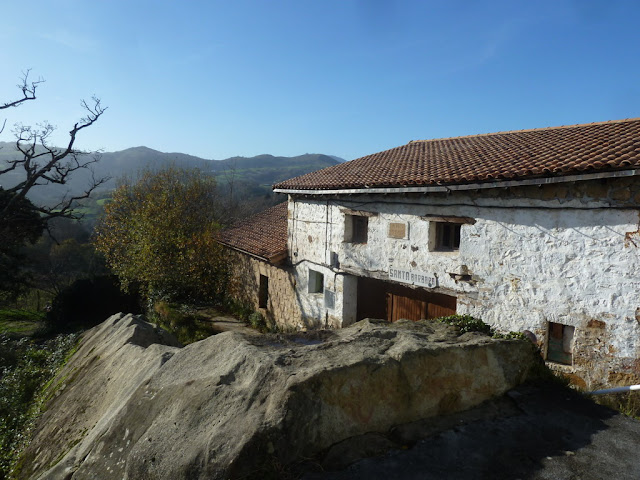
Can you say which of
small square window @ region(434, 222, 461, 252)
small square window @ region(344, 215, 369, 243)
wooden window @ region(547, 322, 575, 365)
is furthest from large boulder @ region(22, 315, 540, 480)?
small square window @ region(344, 215, 369, 243)

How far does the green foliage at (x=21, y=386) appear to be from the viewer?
23.1 feet

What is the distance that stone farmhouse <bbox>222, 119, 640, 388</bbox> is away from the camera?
666cm

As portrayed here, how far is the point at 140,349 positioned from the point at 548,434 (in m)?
5.94

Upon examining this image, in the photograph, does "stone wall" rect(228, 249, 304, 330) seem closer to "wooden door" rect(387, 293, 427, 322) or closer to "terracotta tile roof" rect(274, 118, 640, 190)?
"terracotta tile roof" rect(274, 118, 640, 190)

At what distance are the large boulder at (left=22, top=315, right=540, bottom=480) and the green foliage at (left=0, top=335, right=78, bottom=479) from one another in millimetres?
1822

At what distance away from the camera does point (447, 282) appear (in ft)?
29.5

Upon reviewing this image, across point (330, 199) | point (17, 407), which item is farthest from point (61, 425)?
point (330, 199)

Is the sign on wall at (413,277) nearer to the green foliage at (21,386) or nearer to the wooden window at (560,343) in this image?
the wooden window at (560,343)

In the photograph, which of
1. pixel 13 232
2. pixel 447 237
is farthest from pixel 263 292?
pixel 13 232

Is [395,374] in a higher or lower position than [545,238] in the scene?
lower

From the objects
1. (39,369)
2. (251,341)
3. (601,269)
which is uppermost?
(601,269)

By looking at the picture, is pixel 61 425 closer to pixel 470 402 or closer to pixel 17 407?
pixel 17 407

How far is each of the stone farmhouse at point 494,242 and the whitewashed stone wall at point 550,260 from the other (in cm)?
2

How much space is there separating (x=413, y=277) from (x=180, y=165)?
114 m
